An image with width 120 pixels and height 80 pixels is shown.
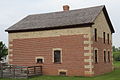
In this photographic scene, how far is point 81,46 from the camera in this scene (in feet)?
79.4

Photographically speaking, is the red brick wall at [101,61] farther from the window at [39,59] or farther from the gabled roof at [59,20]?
the window at [39,59]

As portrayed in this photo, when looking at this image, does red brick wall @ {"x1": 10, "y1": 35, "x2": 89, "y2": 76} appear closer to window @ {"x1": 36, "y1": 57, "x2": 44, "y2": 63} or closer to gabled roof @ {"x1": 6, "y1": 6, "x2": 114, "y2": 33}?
window @ {"x1": 36, "y1": 57, "x2": 44, "y2": 63}

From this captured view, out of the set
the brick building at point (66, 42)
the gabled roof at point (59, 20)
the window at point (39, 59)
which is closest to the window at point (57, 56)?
the brick building at point (66, 42)

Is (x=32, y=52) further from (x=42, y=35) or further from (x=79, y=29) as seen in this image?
(x=79, y=29)

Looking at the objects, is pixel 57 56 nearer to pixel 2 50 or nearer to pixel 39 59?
pixel 39 59

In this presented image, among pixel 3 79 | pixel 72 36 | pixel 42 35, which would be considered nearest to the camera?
pixel 3 79

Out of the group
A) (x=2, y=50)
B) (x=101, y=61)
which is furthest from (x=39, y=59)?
(x=2, y=50)

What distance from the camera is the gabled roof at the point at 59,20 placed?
82.4 ft

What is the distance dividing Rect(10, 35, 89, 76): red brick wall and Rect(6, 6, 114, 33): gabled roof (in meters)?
1.40

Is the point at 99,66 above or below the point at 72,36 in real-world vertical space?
below

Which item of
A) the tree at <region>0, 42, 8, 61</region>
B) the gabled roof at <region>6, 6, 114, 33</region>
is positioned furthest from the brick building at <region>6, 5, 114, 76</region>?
the tree at <region>0, 42, 8, 61</region>

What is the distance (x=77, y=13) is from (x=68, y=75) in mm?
8047

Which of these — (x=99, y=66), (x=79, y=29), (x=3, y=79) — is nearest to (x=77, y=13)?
(x=79, y=29)

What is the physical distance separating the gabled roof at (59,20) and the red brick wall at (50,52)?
4.61 ft
